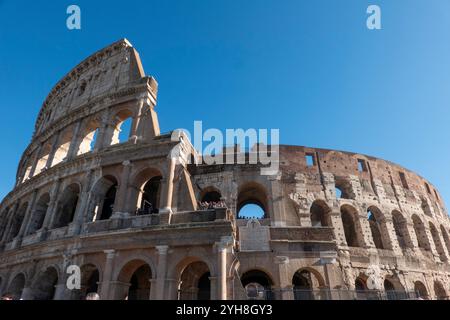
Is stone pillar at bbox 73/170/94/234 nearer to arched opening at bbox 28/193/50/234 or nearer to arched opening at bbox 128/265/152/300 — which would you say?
arched opening at bbox 128/265/152/300

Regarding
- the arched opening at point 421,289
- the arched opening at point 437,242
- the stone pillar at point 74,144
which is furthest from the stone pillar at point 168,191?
the arched opening at point 437,242

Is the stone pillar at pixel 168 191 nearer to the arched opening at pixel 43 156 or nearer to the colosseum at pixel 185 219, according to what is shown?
the colosseum at pixel 185 219

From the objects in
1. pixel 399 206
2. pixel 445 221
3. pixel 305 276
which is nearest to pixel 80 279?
pixel 305 276

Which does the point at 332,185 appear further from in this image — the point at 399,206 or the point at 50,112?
the point at 50,112

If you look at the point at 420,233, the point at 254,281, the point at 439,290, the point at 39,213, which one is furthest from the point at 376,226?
the point at 39,213

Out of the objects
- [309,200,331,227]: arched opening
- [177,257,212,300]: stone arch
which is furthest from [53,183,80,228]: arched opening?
[309,200,331,227]: arched opening

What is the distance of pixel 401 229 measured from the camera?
18109 millimetres

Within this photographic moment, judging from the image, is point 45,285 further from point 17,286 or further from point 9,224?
point 9,224

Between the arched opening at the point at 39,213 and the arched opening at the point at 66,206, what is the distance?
182 cm

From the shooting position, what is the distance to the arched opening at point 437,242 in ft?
61.8

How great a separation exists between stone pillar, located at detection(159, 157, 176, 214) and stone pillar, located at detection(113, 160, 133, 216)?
1933 millimetres

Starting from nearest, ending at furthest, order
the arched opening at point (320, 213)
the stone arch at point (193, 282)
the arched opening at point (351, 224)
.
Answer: the stone arch at point (193, 282), the arched opening at point (320, 213), the arched opening at point (351, 224)

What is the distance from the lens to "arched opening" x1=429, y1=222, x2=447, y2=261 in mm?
18850
